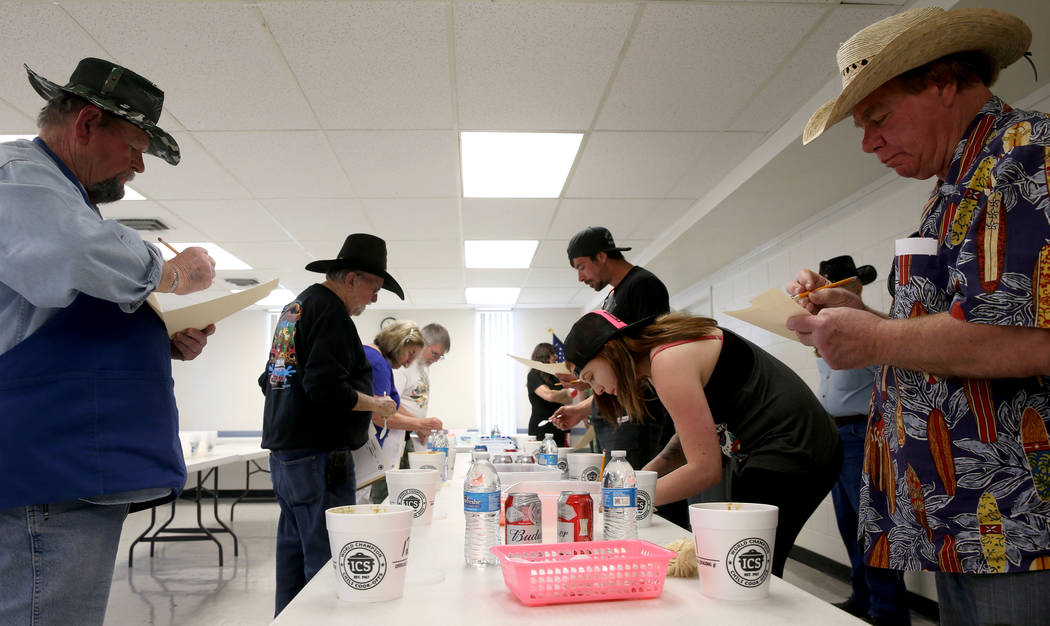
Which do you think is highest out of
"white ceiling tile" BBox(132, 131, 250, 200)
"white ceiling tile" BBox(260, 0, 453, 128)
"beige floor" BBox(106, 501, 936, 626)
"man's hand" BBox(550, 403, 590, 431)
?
"white ceiling tile" BBox(260, 0, 453, 128)

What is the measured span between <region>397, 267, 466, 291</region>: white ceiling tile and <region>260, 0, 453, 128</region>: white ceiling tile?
12.0 ft

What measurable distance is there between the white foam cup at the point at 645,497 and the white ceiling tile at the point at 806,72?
203cm

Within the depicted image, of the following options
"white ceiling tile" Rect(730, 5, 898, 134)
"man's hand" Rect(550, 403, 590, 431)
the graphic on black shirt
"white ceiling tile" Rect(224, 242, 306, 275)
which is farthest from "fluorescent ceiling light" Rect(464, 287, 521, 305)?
the graphic on black shirt

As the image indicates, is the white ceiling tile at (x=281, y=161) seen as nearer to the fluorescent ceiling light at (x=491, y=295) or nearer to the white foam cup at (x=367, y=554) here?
the white foam cup at (x=367, y=554)

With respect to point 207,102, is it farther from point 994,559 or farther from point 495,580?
point 994,559

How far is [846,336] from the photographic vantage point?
1014 mm

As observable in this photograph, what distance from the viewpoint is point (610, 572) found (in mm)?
901

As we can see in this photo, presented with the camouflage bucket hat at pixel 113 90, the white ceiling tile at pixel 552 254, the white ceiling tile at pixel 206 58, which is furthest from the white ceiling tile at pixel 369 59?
the white ceiling tile at pixel 552 254

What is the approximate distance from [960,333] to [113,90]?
5.03 ft

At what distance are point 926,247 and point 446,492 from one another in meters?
1.58

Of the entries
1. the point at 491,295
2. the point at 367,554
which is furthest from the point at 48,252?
the point at 491,295

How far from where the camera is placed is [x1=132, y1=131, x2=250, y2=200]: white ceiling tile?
3811 millimetres

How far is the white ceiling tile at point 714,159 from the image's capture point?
3.66 meters

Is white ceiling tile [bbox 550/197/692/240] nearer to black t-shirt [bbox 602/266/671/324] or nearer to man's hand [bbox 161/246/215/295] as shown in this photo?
black t-shirt [bbox 602/266/671/324]
